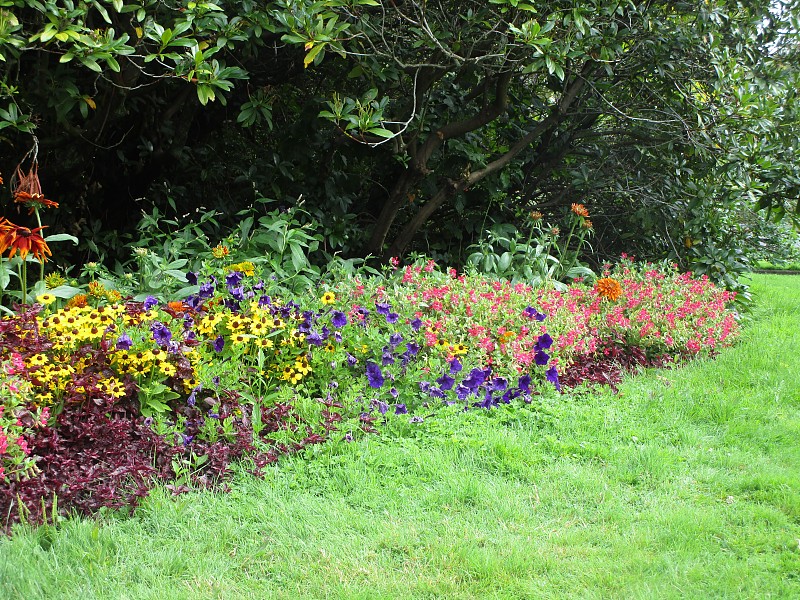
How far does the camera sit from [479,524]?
7.66ft

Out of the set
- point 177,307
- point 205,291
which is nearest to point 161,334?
point 177,307

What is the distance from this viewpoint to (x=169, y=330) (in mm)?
2984

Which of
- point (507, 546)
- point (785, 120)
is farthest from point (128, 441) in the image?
point (785, 120)

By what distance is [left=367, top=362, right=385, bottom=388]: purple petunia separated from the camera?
3.23m

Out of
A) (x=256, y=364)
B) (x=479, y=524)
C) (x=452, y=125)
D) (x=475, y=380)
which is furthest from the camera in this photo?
(x=452, y=125)

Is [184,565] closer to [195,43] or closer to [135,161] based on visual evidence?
[195,43]

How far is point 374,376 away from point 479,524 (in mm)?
1065

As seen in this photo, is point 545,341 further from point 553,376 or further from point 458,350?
point 458,350

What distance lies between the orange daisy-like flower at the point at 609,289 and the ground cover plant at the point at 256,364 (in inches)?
0.7

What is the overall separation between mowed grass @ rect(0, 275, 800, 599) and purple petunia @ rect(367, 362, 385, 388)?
0.89ft

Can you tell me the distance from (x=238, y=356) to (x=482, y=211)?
340 centimetres

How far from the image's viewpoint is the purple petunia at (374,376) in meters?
3.23

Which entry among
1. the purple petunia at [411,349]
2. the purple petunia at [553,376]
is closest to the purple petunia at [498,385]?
the purple petunia at [553,376]

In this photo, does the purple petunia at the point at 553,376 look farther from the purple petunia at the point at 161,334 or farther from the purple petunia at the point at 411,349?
the purple petunia at the point at 161,334
